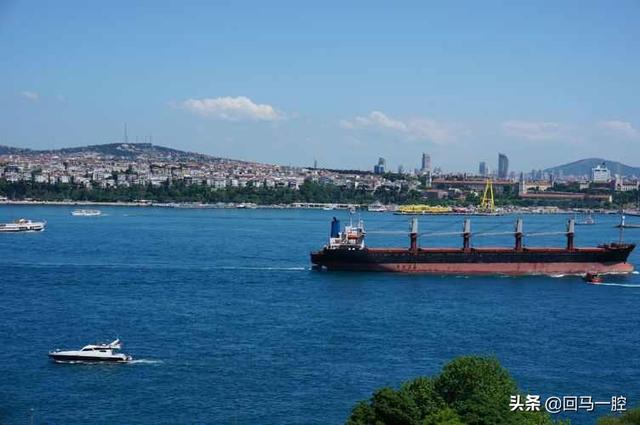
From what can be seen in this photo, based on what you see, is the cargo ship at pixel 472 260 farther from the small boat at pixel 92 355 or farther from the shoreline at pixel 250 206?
the shoreline at pixel 250 206

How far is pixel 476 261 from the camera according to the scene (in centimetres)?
2420

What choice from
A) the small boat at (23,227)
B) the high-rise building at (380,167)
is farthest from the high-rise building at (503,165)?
the small boat at (23,227)

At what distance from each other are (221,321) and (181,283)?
16.6 feet

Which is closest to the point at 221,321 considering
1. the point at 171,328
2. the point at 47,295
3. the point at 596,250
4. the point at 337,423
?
the point at 171,328

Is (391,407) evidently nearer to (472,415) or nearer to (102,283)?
(472,415)

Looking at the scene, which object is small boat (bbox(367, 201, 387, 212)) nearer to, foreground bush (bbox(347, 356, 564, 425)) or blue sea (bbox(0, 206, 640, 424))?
blue sea (bbox(0, 206, 640, 424))

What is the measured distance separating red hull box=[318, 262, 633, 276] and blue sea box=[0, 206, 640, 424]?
0.71 metres

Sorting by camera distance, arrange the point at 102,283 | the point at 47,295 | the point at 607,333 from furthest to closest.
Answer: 1. the point at 102,283
2. the point at 47,295
3. the point at 607,333

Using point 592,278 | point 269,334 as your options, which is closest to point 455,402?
point 269,334

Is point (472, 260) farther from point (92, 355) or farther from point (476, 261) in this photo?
point (92, 355)

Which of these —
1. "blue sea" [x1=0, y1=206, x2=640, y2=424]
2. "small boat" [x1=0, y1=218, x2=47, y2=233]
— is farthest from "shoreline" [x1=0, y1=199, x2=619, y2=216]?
"blue sea" [x1=0, y1=206, x2=640, y2=424]

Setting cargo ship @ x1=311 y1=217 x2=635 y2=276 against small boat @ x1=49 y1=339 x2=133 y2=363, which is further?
cargo ship @ x1=311 y1=217 x2=635 y2=276

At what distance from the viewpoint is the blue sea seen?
1148 centimetres

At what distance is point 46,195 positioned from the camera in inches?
2820
